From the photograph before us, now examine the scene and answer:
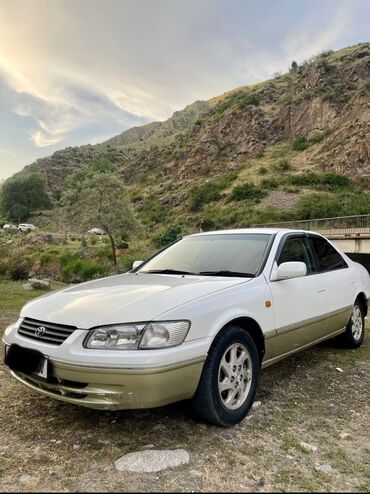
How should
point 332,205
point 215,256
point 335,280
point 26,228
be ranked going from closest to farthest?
point 215,256 < point 335,280 < point 332,205 < point 26,228

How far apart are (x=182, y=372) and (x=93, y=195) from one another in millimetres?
23135

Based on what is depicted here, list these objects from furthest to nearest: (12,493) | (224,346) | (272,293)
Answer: (272,293), (224,346), (12,493)

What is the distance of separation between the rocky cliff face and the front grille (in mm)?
43376

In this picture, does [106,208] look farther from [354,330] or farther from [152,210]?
[152,210]

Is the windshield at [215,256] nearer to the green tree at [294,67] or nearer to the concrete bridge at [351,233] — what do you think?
Answer: the concrete bridge at [351,233]

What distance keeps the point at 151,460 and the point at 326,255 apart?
10.6ft

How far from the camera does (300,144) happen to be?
51.7 metres

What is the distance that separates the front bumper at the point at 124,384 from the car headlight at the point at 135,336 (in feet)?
0.49

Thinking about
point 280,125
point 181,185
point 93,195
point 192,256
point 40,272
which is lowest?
point 40,272

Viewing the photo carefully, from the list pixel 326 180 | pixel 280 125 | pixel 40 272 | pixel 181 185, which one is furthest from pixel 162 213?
pixel 40 272

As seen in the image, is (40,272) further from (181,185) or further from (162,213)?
(181,185)

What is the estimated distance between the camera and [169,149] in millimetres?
70500

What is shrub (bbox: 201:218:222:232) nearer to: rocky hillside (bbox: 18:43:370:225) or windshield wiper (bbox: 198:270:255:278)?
rocky hillside (bbox: 18:43:370:225)

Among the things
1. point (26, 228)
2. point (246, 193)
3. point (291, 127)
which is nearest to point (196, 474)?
point (246, 193)
